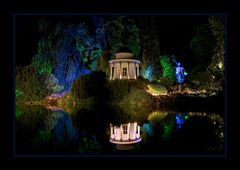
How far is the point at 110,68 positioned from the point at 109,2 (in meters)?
11.0

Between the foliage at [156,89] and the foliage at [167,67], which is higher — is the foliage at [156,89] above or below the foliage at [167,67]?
below

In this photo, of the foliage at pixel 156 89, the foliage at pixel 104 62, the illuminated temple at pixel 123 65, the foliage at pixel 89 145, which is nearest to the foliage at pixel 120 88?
the foliage at pixel 156 89

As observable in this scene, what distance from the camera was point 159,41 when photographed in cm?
1537

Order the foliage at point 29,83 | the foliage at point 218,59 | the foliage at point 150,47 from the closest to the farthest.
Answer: the foliage at point 218,59, the foliage at point 29,83, the foliage at point 150,47

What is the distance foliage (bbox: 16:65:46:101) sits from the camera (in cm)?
1152

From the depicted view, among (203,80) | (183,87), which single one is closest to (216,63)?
(203,80)

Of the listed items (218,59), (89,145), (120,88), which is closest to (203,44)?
(218,59)

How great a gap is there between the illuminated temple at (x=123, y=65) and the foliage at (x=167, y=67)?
3.08m

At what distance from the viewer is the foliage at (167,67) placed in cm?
1528

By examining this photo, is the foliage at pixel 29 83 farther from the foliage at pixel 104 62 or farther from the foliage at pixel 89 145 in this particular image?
the foliage at pixel 89 145

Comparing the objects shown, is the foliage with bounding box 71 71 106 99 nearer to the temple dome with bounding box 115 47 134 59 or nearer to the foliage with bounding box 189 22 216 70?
the temple dome with bounding box 115 47 134 59

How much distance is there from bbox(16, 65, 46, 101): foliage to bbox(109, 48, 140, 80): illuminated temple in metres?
3.15

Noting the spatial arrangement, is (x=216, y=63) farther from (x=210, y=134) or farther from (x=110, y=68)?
(x=210, y=134)

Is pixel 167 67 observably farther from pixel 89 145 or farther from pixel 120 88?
pixel 89 145
